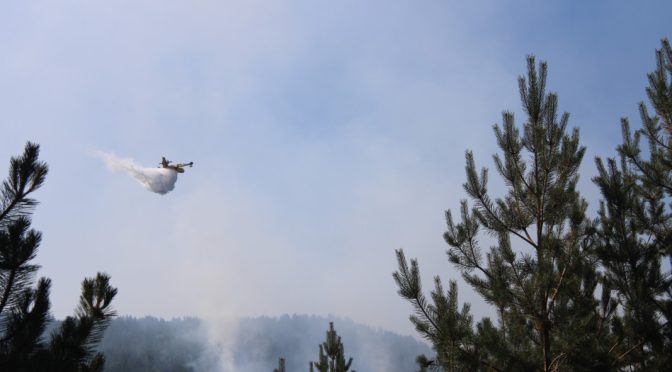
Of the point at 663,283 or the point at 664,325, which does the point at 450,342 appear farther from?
the point at 663,283

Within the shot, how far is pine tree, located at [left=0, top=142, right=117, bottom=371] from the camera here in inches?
169

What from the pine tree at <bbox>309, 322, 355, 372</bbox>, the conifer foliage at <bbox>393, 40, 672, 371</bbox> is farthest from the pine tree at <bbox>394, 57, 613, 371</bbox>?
the pine tree at <bbox>309, 322, 355, 372</bbox>

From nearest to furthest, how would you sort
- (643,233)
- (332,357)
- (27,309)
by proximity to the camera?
1. (27,309)
2. (643,233)
3. (332,357)

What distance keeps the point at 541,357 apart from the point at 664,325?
7.39ft

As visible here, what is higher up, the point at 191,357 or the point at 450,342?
the point at 191,357

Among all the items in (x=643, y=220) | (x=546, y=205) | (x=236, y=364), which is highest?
(x=236, y=364)

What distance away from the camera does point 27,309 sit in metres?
4.52

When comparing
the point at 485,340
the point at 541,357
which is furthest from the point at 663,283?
the point at 485,340

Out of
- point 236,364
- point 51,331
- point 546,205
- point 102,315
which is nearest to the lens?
point 51,331

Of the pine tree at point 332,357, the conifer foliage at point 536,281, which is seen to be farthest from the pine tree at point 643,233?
the pine tree at point 332,357

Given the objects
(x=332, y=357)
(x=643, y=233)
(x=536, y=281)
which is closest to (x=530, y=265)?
(x=536, y=281)

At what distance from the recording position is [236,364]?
637 feet

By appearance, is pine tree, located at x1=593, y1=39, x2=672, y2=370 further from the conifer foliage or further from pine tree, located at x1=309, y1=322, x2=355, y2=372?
pine tree, located at x1=309, y1=322, x2=355, y2=372

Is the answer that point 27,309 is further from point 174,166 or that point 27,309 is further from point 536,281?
point 174,166
